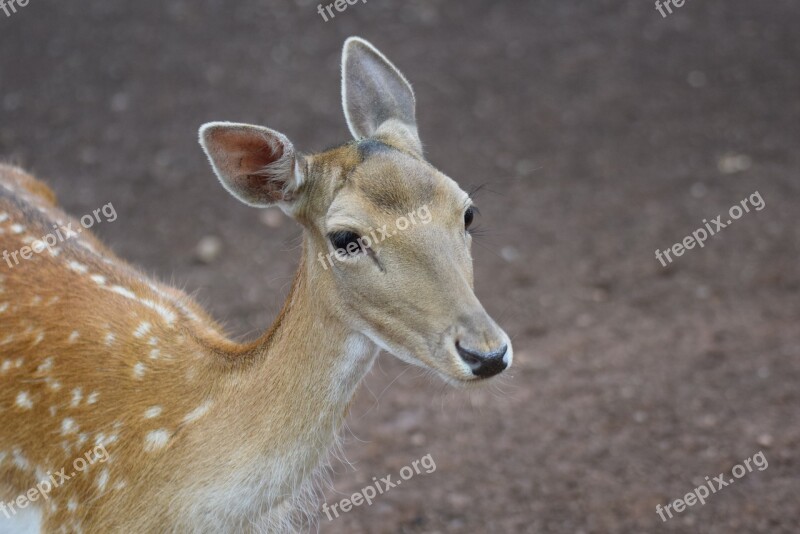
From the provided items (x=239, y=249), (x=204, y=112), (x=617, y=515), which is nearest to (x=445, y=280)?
(x=617, y=515)

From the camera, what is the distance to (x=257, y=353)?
326cm

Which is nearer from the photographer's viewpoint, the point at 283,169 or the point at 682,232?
the point at 283,169

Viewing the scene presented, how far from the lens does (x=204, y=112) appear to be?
8.08 metres

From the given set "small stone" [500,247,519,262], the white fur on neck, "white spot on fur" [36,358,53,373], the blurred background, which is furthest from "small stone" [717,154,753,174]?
"white spot on fur" [36,358,53,373]

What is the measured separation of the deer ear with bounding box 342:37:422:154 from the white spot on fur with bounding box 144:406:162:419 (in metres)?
1.23

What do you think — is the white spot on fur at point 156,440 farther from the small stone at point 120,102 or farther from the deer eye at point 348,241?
the small stone at point 120,102

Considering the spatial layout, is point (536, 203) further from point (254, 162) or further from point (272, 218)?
point (254, 162)

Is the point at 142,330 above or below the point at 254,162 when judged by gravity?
below

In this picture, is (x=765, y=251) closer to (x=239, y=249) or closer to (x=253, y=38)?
(x=239, y=249)

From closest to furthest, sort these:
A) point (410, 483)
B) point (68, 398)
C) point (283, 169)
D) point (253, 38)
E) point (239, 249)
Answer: point (283, 169), point (68, 398), point (410, 483), point (239, 249), point (253, 38)

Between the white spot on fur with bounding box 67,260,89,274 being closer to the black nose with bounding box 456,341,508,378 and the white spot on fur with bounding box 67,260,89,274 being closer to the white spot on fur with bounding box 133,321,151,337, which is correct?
the white spot on fur with bounding box 133,321,151,337

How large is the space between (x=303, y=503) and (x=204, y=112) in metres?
5.14

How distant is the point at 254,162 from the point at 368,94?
70 cm

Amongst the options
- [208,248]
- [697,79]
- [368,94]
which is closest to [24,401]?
[368,94]
